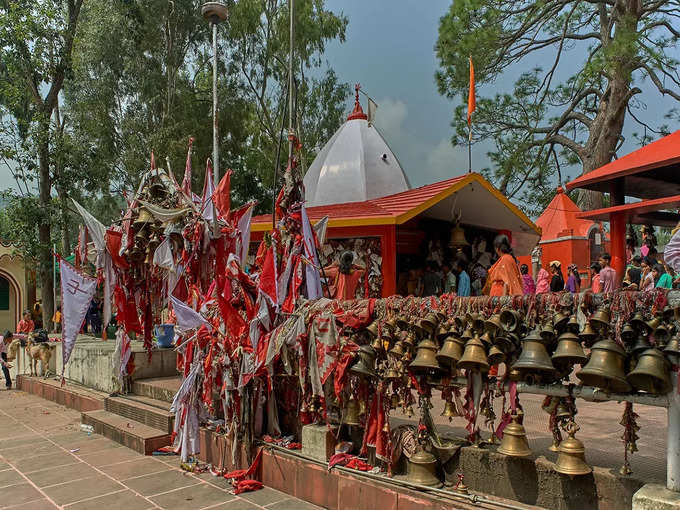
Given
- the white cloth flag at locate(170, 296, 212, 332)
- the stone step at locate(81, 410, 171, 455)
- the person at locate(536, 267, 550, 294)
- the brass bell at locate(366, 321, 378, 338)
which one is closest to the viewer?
the brass bell at locate(366, 321, 378, 338)

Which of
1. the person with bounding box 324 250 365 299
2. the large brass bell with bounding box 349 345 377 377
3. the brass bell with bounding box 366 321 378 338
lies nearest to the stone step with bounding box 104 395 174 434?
the person with bounding box 324 250 365 299

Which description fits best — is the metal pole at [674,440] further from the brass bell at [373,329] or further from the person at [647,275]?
the person at [647,275]

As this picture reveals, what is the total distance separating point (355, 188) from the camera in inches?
553

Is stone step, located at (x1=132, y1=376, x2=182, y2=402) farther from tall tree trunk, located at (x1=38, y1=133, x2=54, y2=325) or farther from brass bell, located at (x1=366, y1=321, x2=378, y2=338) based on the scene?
tall tree trunk, located at (x1=38, y1=133, x2=54, y2=325)

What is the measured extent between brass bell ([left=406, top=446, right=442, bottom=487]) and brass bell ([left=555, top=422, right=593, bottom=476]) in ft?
3.14

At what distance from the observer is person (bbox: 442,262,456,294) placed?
32.8 feet

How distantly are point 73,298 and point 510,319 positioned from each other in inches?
260

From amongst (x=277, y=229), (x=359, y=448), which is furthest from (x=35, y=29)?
(x=359, y=448)

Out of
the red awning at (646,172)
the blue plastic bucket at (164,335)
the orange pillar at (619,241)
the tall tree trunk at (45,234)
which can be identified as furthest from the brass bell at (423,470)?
the tall tree trunk at (45,234)

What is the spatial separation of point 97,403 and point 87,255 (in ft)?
8.43

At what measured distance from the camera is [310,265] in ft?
17.3

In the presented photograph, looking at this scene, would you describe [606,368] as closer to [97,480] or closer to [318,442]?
[318,442]

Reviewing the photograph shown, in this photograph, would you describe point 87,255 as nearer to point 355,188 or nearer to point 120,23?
point 355,188

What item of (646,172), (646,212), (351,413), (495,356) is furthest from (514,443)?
(646,212)
